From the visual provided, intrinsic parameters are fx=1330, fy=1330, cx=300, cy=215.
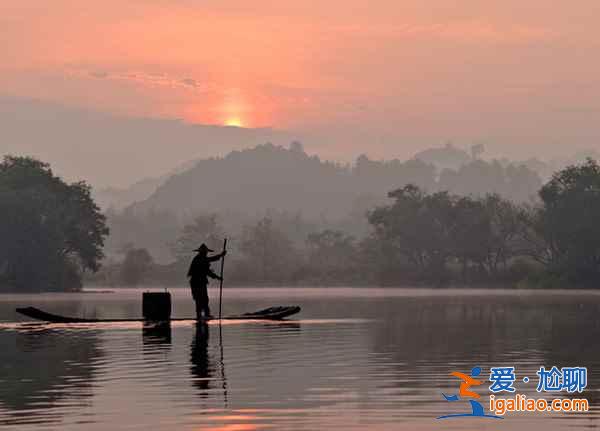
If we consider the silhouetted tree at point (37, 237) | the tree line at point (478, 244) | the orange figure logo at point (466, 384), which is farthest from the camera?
the tree line at point (478, 244)

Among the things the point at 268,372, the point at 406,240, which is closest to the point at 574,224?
the point at 406,240

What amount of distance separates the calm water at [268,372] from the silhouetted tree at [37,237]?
80204mm

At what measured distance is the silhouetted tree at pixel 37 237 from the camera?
5187 inches

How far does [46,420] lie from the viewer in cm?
2112

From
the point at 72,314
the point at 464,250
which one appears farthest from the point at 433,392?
the point at 464,250

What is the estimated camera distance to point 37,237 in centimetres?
13225

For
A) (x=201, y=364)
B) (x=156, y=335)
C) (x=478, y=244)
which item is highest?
(x=478, y=244)

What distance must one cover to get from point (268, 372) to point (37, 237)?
106m

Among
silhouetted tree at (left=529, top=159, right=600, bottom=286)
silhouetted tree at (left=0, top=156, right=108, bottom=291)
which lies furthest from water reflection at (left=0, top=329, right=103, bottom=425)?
silhouetted tree at (left=529, top=159, right=600, bottom=286)

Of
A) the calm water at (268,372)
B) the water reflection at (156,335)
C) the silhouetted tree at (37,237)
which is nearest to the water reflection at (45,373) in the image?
the calm water at (268,372)

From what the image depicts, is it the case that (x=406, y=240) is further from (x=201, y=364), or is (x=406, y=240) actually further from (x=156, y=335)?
(x=201, y=364)

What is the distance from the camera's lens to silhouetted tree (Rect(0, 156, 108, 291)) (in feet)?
432

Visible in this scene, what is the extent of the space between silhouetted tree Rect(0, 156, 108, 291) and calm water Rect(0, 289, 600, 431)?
263 ft

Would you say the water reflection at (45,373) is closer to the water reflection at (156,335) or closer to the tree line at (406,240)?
the water reflection at (156,335)
